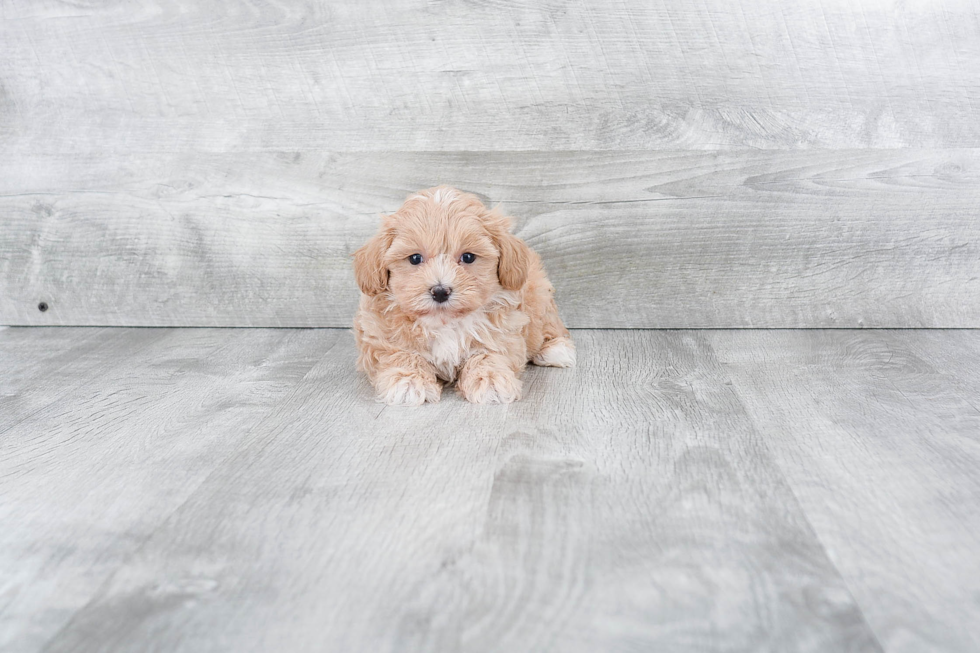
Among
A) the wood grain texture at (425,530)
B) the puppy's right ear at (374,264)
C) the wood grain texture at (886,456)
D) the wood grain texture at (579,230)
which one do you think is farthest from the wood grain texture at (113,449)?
the wood grain texture at (886,456)

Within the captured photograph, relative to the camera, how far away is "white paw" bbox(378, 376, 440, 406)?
6.50ft

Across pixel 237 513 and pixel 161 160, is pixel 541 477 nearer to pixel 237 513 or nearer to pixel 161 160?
pixel 237 513

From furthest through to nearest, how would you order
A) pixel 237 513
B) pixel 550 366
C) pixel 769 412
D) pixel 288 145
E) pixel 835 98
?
pixel 288 145 < pixel 835 98 < pixel 550 366 < pixel 769 412 < pixel 237 513

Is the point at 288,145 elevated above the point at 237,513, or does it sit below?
above

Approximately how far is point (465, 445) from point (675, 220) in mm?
1300

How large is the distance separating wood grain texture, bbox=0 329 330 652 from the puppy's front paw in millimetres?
296

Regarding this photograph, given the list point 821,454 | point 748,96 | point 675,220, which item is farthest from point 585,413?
point 748,96

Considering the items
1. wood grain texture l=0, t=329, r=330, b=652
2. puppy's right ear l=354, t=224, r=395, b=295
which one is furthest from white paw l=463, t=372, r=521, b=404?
wood grain texture l=0, t=329, r=330, b=652

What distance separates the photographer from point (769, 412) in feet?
6.18

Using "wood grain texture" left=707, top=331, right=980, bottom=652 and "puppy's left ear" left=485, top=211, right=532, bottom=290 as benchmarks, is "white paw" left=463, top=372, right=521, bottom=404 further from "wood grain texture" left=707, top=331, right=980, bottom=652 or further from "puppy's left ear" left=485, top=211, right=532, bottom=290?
"wood grain texture" left=707, top=331, right=980, bottom=652

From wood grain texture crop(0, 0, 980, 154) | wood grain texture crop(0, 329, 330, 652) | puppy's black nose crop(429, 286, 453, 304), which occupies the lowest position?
wood grain texture crop(0, 329, 330, 652)

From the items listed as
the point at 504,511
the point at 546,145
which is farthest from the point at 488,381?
→ the point at 546,145

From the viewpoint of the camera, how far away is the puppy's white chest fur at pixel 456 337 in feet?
6.67

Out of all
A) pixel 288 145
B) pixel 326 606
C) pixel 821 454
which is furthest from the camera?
pixel 288 145
